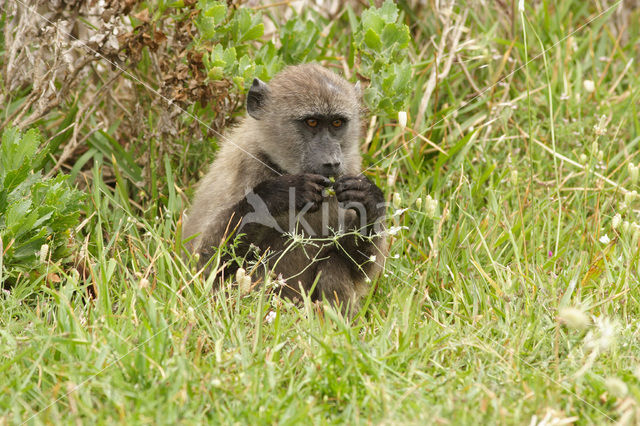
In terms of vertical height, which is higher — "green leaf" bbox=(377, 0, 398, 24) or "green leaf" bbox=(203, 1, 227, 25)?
"green leaf" bbox=(377, 0, 398, 24)

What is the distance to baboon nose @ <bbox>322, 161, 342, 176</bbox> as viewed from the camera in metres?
4.44

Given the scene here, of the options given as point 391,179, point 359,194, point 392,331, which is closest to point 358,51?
point 391,179

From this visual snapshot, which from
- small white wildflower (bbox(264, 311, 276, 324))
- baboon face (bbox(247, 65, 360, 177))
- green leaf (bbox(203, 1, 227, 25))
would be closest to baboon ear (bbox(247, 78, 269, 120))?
baboon face (bbox(247, 65, 360, 177))

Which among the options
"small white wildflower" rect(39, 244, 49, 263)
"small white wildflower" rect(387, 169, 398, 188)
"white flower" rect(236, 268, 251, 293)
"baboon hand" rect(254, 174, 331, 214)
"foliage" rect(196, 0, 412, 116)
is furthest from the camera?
"small white wildflower" rect(387, 169, 398, 188)

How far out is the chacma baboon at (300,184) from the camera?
4.44 metres

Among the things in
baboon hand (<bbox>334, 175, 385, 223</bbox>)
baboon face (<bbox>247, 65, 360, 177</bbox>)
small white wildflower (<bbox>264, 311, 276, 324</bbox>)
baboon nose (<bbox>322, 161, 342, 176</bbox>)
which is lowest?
small white wildflower (<bbox>264, 311, 276, 324</bbox>)

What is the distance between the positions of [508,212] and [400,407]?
2.80 m

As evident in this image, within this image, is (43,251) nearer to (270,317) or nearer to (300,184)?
(270,317)

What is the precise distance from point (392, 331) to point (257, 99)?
6.13 feet

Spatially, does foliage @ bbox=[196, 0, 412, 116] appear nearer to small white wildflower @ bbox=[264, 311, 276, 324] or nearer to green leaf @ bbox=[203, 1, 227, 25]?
green leaf @ bbox=[203, 1, 227, 25]

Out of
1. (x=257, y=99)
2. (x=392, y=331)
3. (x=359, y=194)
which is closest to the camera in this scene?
(x=392, y=331)

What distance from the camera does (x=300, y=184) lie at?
4.31 m

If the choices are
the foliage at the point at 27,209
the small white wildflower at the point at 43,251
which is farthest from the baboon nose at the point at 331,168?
the small white wildflower at the point at 43,251

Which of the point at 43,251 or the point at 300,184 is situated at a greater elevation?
the point at 300,184
